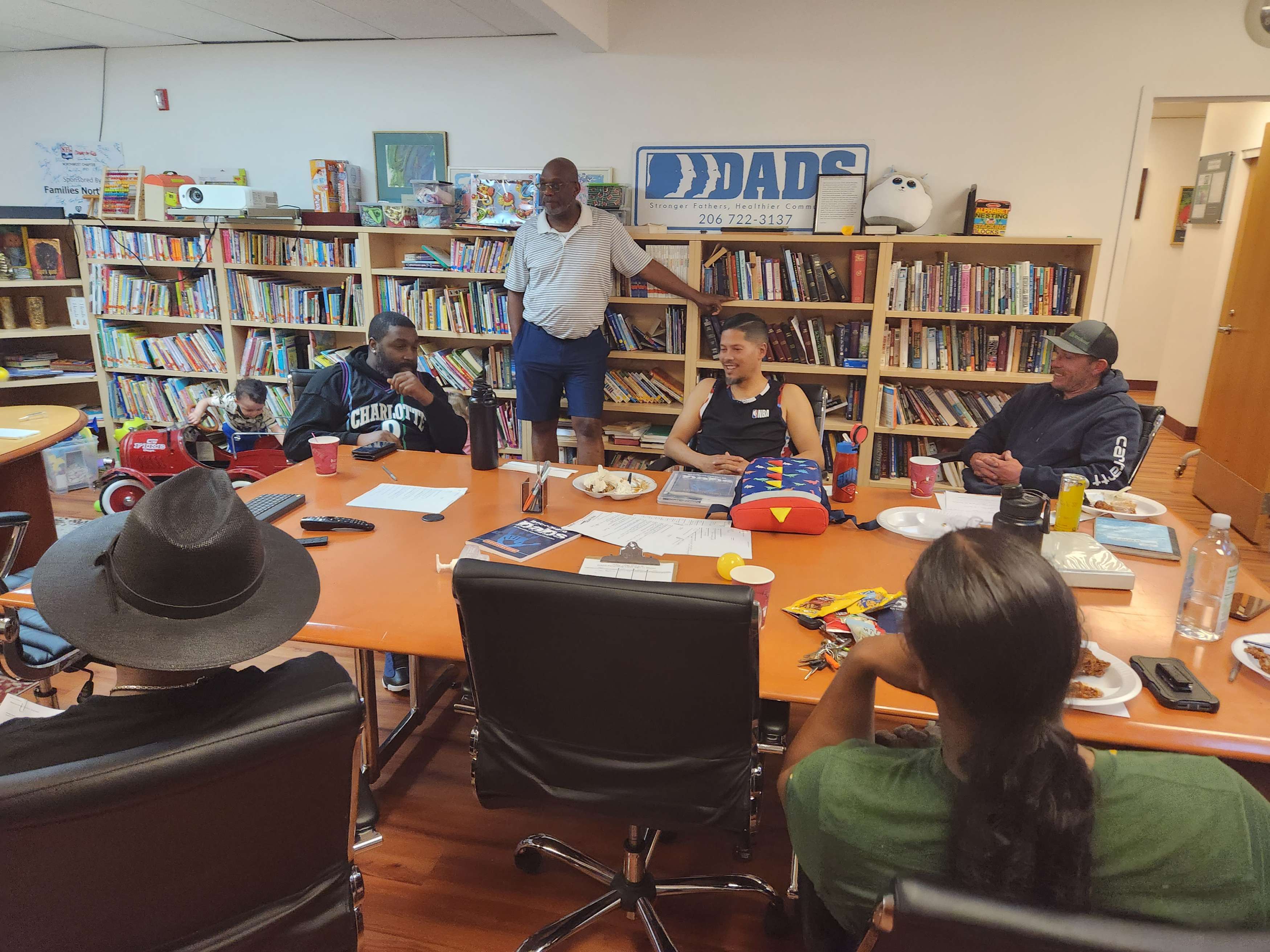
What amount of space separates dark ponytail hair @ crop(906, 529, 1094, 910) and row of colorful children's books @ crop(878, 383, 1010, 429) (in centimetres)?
337

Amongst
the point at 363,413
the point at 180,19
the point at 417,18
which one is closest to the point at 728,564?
the point at 363,413

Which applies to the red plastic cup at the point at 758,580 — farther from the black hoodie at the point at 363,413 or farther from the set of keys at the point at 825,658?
the black hoodie at the point at 363,413

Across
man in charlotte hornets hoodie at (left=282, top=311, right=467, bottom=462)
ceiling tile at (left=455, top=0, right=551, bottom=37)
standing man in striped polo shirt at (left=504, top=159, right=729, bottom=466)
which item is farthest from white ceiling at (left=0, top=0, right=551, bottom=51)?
man in charlotte hornets hoodie at (left=282, top=311, right=467, bottom=462)

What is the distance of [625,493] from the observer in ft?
7.62

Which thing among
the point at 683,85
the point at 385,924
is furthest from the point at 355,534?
the point at 683,85

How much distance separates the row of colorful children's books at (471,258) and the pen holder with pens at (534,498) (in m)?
2.40

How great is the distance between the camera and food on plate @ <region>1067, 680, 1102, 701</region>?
4.30 ft

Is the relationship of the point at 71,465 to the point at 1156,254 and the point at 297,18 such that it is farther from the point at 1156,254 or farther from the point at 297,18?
the point at 1156,254

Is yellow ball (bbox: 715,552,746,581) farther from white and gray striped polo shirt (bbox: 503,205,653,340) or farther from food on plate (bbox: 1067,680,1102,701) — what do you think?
white and gray striped polo shirt (bbox: 503,205,653,340)

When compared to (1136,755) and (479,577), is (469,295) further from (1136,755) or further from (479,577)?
(1136,755)

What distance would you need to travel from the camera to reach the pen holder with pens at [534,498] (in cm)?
220

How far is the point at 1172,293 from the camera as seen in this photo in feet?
24.9

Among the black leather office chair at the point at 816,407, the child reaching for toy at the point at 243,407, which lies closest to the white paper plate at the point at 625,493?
the black leather office chair at the point at 816,407

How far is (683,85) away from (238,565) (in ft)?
→ 12.6
